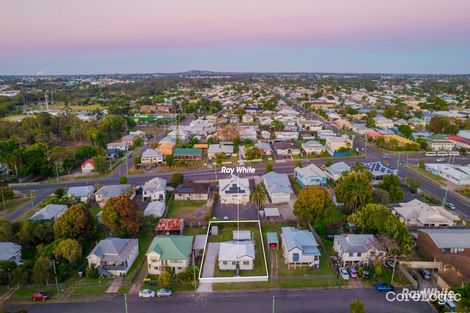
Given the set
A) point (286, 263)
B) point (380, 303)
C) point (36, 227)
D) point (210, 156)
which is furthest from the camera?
point (210, 156)

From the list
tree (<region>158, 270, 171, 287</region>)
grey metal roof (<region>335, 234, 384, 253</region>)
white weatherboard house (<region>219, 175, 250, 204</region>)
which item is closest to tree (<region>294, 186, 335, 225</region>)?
grey metal roof (<region>335, 234, 384, 253</region>)

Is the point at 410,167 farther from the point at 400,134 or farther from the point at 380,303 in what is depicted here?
the point at 380,303

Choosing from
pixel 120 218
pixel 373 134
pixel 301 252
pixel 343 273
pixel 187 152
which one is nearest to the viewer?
pixel 343 273

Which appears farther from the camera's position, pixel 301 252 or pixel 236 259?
pixel 301 252

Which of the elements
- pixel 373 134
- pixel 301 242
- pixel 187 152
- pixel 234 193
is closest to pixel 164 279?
pixel 301 242

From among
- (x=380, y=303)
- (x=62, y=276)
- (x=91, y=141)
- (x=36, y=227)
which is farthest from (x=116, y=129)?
(x=380, y=303)

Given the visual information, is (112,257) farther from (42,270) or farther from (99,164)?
(99,164)

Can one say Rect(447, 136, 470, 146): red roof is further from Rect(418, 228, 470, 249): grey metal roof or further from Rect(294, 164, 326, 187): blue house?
Rect(418, 228, 470, 249): grey metal roof

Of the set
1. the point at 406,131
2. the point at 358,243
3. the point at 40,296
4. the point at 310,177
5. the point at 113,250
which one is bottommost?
the point at 40,296
